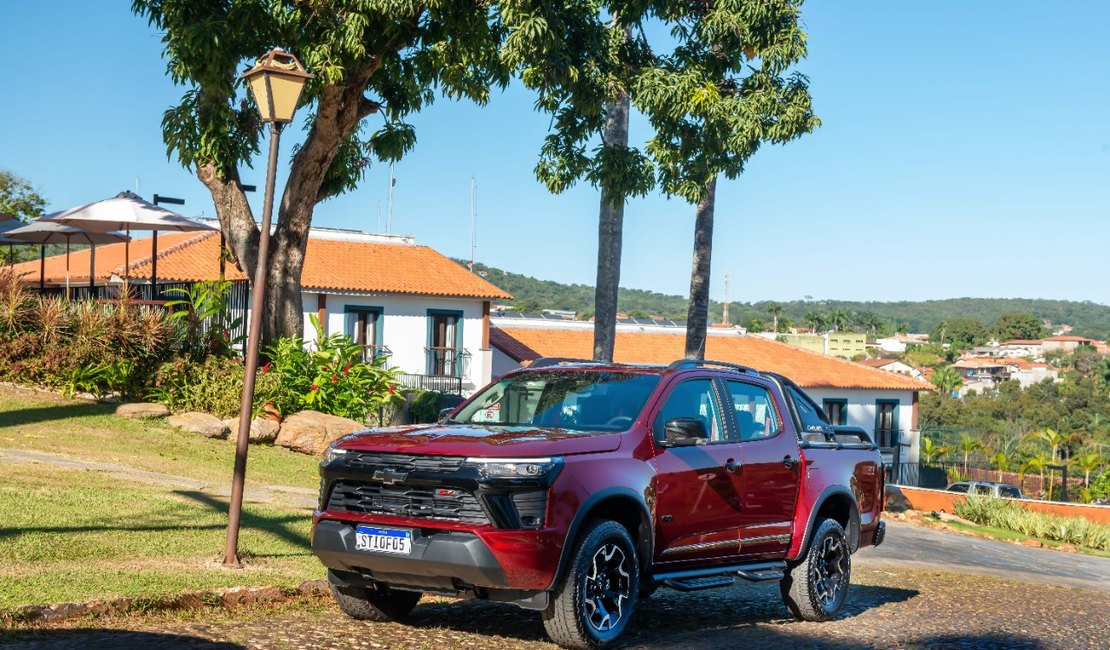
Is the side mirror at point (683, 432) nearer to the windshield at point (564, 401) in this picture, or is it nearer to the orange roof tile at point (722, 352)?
the windshield at point (564, 401)

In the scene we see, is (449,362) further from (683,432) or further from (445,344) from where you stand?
(683,432)

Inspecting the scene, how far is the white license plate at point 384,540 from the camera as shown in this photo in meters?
6.88

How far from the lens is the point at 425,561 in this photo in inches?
266

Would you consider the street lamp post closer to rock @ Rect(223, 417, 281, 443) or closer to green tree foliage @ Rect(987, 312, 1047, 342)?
rock @ Rect(223, 417, 281, 443)

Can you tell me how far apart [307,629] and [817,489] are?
4161 mm

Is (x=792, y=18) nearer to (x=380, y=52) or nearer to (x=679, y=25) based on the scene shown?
(x=679, y=25)

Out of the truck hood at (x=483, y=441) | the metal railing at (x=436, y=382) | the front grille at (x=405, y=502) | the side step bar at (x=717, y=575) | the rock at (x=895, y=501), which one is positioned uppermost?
the truck hood at (x=483, y=441)

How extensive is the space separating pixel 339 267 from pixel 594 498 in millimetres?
35186

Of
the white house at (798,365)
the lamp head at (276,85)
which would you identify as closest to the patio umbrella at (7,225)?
the lamp head at (276,85)

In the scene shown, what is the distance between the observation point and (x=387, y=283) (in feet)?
134

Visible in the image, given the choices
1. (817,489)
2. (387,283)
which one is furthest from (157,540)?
(387,283)

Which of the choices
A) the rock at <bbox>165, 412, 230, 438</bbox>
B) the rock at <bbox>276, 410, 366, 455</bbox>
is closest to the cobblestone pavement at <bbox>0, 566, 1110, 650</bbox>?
the rock at <bbox>276, 410, 366, 455</bbox>

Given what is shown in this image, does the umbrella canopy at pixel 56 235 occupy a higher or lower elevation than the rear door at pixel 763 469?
higher

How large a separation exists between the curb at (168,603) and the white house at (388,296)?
30.2m
